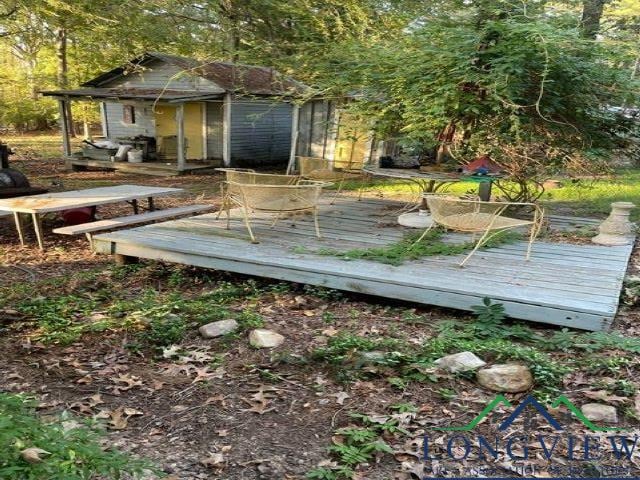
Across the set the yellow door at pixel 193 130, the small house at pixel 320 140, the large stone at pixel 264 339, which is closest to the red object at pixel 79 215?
the large stone at pixel 264 339

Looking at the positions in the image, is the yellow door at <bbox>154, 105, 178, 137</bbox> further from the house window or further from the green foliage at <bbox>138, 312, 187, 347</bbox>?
the green foliage at <bbox>138, 312, 187, 347</bbox>

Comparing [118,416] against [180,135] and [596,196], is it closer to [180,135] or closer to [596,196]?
[596,196]

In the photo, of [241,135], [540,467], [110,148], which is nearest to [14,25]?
[110,148]

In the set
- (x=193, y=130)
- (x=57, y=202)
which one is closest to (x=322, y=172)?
(x=57, y=202)

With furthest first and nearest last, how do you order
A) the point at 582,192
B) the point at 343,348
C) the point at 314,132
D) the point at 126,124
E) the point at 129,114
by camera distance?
the point at 126,124 < the point at 129,114 < the point at 314,132 < the point at 582,192 < the point at 343,348

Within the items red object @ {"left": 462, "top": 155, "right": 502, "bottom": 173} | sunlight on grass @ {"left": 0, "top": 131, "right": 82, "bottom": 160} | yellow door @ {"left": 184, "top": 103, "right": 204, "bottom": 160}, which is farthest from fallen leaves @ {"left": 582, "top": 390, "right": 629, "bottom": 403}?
sunlight on grass @ {"left": 0, "top": 131, "right": 82, "bottom": 160}

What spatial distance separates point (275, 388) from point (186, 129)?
14.6m

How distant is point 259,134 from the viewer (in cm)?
1711

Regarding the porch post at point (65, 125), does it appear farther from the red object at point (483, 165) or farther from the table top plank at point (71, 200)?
the red object at point (483, 165)

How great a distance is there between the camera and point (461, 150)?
21.9ft

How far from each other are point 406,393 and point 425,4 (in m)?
6.36

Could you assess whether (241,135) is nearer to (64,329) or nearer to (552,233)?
(552,233)

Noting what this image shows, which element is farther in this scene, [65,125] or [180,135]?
[65,125]

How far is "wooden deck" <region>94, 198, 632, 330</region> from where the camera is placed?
12.9ft
